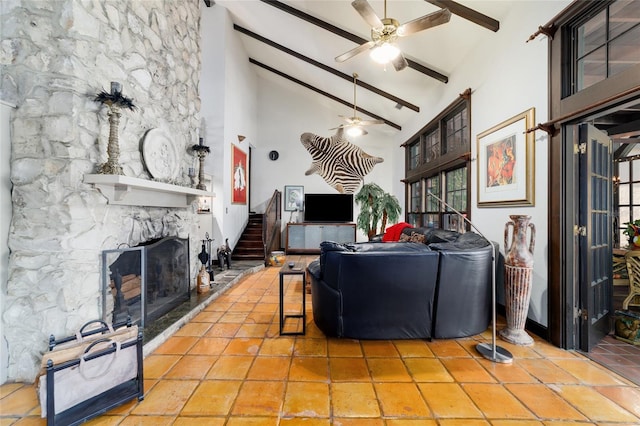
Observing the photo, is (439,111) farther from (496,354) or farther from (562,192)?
(496,354)

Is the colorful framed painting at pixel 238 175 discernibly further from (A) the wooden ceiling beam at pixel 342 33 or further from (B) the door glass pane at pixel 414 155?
(B) the door glass pane at pixel 414 155

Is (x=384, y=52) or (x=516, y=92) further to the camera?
(x=516, y=92)

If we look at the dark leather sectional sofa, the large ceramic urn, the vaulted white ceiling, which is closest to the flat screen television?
the vaulted white ceiling

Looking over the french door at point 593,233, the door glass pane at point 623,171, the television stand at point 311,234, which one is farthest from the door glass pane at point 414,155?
the door glass pane at point 623,171

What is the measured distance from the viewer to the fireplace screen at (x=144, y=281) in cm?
227

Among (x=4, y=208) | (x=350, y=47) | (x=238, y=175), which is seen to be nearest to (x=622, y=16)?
(x=350, y=47)

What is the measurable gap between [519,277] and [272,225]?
5.36m

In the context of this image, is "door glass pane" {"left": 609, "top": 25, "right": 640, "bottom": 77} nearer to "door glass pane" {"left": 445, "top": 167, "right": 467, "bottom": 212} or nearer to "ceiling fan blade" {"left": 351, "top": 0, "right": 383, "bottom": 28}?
"ceiling fan blade" {"left": 351, "top": 0, "right": 383, "bottom": 28}

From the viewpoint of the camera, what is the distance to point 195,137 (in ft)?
13.0

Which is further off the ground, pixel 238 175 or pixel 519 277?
pixel 238 175

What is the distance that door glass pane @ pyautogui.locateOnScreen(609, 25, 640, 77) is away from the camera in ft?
6.02

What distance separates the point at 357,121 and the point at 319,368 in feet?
14.6

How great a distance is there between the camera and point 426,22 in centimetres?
243

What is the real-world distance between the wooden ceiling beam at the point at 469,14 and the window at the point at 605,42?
99cm
